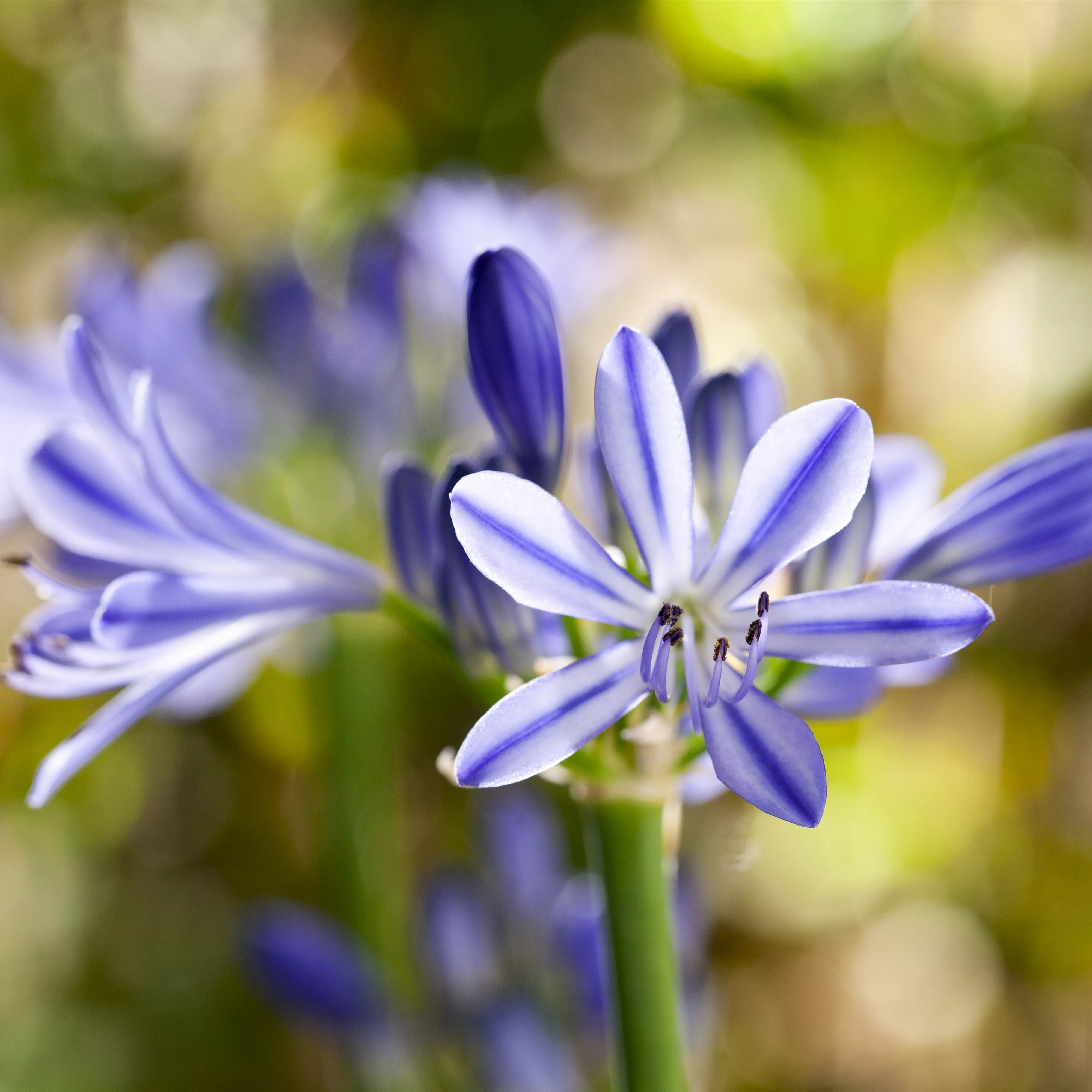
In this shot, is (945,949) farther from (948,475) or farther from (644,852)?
(644,852)

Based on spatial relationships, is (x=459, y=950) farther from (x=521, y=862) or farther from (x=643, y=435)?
(x=643, y=435)

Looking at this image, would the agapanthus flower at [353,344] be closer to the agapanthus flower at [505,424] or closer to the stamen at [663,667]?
the agapanthus flower at [505,424]

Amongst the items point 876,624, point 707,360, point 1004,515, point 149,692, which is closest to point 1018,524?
point 1004,515

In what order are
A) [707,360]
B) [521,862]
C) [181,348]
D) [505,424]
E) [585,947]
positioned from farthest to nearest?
[707,360] < [181,348] < [521,862] < [585,947] < [505,424]

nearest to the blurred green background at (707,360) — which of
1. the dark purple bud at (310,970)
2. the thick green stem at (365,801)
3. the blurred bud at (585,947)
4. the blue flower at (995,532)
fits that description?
the thick green stem at (365,801)

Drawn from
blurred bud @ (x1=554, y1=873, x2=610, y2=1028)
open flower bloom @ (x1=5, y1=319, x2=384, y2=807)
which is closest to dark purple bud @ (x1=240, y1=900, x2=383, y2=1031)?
blurred bud @ (x1=554, y1=873, x2=610, y2=1028)

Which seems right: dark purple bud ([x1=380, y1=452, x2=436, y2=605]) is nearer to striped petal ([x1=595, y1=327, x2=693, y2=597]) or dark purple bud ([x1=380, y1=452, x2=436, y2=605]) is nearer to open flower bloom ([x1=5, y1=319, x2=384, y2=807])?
open flower bloom ([x1=5, y1=319, x2=384, y2=807])

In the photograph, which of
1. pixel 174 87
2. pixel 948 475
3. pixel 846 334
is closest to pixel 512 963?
pixel 948 475
